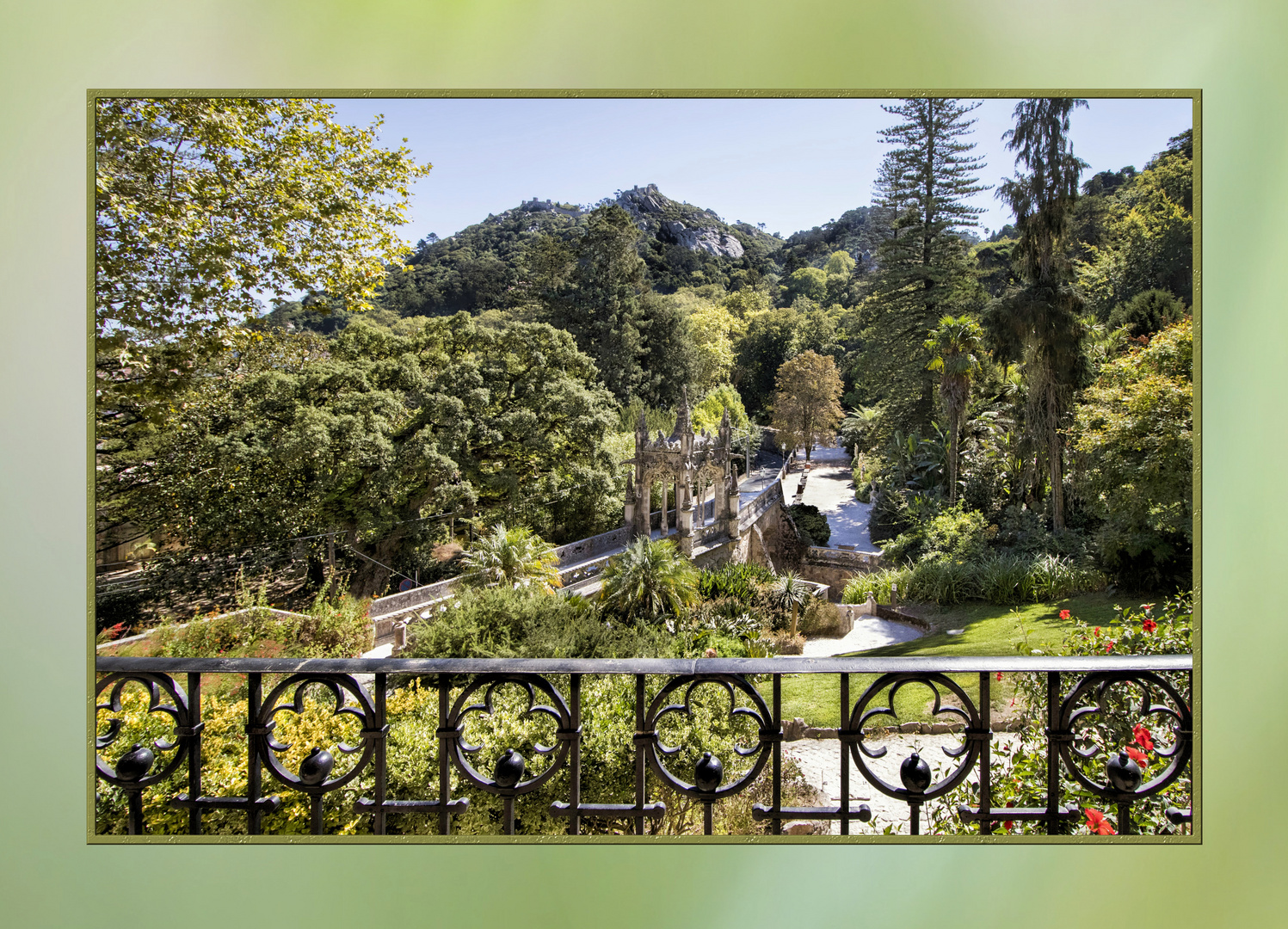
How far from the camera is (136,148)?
2.29 m

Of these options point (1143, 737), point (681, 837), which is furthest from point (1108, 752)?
point (681, 837)

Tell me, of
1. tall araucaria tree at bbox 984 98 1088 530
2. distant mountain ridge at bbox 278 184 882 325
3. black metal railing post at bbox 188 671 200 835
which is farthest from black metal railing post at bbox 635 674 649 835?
tall araucaria tree at bbox 984 98 1088 530

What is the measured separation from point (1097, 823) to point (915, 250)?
2.35 metres

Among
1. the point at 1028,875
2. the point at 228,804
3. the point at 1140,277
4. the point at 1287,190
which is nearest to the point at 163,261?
the point at 228,804

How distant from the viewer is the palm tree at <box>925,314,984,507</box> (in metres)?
3.05

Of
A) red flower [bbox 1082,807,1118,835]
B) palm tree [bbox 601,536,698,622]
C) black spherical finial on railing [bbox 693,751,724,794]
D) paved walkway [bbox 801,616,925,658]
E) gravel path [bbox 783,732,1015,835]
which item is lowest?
gravel path [bbox 783,732,1015,835]

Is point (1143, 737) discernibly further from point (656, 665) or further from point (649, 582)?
point (649, 582)

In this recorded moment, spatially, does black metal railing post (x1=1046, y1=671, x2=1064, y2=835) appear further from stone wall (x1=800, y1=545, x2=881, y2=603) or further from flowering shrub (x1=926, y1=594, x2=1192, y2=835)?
stone wall (x1=800, y1=545, x2=881, y2=603)

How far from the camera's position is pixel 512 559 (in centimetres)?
331

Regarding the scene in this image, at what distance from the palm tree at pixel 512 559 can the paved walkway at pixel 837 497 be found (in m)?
1.34

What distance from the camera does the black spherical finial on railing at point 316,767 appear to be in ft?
5.27

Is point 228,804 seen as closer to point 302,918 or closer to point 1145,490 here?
point 302,918

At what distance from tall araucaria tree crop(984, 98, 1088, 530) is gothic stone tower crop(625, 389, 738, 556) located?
4.73 ft
